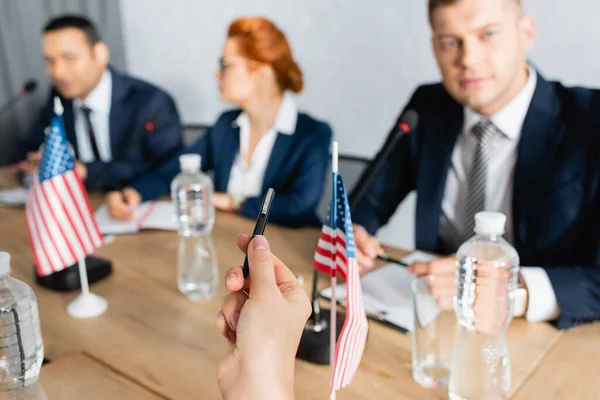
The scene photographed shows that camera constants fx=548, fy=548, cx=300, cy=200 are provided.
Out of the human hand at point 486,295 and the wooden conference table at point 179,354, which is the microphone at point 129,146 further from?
the human hand at point 486,295

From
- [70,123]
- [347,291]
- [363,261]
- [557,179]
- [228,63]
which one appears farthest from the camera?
[70,123]

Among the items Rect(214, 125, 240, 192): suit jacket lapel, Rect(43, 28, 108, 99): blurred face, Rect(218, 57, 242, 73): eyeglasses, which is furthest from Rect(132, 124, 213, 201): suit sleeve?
Rect(43, 28, 108, 99): blurred face

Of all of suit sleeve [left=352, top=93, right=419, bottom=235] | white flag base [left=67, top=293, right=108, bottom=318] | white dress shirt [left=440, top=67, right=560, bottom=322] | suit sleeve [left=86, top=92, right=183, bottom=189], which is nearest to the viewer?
white flag base [left=67, top=293, right=108, bottom=318]

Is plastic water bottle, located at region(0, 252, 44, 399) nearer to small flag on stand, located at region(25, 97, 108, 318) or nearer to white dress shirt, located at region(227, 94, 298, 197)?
small flag on stand, located at region(25, 97, 108, 318)

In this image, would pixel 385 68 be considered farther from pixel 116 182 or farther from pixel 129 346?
pixel 129 346

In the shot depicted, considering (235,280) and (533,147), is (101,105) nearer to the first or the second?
(533,147)

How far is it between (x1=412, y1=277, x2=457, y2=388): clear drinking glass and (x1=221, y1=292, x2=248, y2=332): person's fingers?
14.5 inches

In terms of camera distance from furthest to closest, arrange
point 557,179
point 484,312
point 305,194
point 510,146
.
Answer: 1. point 305,194
2. point 510,146
3. point 557,179
4. point 484,312

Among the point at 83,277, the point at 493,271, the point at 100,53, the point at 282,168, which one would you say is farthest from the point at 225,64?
the point at 493,271

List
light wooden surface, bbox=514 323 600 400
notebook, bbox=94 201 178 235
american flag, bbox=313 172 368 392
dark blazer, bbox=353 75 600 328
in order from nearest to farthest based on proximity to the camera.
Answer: american flag, bbox=313 172 368 392 → light wooden surface, bbox=514 323 600 400 → dark blazer, bbox=353 75 600 328 → notebook, bbox=94 201 178 235

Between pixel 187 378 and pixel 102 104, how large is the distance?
1992 millimetres

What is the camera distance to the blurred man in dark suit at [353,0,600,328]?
143cm

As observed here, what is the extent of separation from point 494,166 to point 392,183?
1.17ft

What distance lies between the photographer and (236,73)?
2066 millimetres
